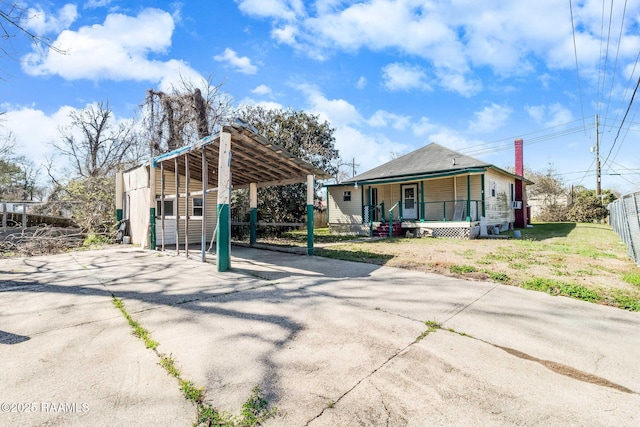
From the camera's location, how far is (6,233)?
10.5 metres

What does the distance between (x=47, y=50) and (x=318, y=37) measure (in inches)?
304

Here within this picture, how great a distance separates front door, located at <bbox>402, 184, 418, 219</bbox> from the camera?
16375 millimetres

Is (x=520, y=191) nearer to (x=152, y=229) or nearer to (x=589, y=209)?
(x=589, y=209)

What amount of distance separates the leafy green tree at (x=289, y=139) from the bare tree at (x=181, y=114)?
1664mm

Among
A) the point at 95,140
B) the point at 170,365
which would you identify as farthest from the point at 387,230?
the point at 95,140

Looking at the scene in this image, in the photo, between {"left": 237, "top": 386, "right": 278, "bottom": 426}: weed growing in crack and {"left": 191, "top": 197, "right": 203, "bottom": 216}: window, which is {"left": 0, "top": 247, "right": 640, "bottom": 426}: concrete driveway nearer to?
{"left": 237, "top": 386, "right": 278, "bottom": 426}: weed growing in crack

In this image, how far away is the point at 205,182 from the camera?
6793 mm

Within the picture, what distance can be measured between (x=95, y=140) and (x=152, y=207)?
19.3 metres

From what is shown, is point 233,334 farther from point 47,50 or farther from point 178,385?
point 47,50

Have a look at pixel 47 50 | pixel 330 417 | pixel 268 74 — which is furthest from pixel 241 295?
pixel 268 74

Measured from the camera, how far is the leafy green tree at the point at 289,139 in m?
16.6

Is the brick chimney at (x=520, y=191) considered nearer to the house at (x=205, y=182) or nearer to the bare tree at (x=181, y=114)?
the house at (x=205, y=182)

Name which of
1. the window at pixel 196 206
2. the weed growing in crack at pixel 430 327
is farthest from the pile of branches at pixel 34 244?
the weed growing in crack at pixel 430 327

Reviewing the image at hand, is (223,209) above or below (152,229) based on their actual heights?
above
